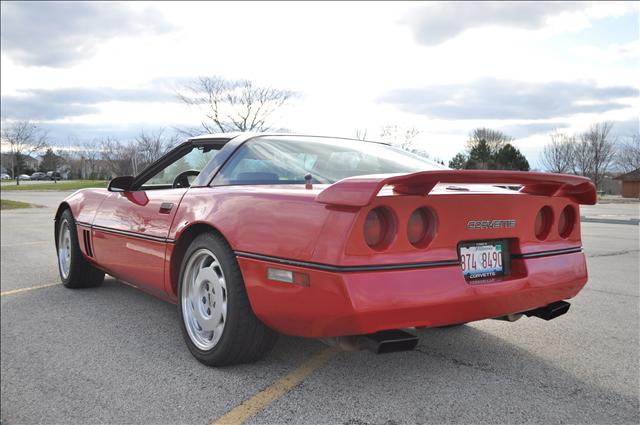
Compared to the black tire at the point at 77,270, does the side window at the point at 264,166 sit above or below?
above

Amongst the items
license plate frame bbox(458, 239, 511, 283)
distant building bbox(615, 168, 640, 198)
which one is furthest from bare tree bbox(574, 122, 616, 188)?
license plate frame bbox(458, 239, 511, 283)

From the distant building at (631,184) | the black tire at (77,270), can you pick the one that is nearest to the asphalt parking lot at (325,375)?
the black tire at (77,270)

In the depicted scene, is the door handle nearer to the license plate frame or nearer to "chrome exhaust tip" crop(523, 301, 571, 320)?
the license plate frame

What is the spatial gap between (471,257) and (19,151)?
50.8m

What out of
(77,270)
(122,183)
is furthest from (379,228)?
(77,270)

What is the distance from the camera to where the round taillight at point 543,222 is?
8.99 feet

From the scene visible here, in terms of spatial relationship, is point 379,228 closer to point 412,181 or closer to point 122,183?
point 412,181

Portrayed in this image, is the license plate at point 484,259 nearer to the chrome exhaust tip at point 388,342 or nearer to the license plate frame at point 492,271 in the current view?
the license plate frame at point 492,271

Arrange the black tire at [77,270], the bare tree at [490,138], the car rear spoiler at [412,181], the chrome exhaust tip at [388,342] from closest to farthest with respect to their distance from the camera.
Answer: the car rear spoiler at [412,181] → the chrome exhaust tip at [388,342] → the black tire at [77,270] → the bare tree at [490,138]

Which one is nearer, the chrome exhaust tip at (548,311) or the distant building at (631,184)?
the chrome exhaust tip at (548,311)

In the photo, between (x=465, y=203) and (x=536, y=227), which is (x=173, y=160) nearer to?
(x=465, y=203)

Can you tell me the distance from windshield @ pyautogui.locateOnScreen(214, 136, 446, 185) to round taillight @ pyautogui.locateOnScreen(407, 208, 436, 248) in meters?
0.56

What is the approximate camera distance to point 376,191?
202 cm

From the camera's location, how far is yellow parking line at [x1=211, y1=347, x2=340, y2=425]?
2.22 metres
